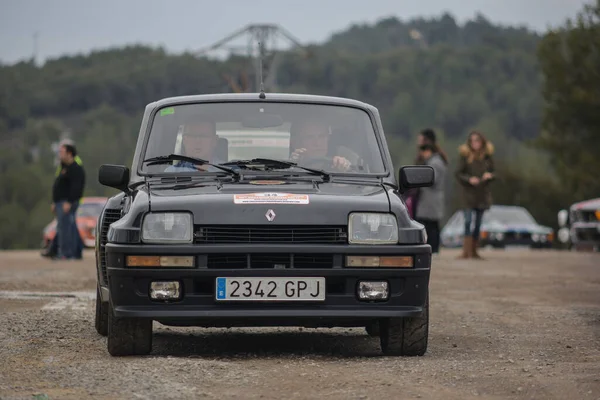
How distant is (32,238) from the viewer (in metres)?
128

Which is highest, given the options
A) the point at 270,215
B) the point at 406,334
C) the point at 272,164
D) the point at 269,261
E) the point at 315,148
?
the point at 315,148

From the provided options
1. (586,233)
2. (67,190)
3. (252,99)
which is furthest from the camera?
(586,233)

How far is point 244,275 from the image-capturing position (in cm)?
735

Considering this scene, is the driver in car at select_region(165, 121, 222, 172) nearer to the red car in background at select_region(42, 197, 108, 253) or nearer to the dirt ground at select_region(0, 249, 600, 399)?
the dirt ground at select_region(0, 249, 600, 399)

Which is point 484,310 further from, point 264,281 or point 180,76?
point 180,76

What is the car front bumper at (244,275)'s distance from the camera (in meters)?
7.33

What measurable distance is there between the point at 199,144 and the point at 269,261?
1.37 meters

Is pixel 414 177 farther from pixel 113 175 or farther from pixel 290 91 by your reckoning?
pixel 290 91

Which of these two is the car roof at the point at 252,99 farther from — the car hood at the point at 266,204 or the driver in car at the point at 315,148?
the car hood at the point at 266,204

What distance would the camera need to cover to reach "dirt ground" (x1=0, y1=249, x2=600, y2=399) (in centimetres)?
629

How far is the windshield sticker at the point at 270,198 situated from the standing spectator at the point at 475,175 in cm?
1427

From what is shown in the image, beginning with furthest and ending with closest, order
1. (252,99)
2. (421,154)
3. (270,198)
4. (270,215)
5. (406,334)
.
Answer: (421,154)
(252,99)
(406,334)
(270,198)
(270,215)

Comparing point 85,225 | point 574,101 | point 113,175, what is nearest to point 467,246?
point 113,175

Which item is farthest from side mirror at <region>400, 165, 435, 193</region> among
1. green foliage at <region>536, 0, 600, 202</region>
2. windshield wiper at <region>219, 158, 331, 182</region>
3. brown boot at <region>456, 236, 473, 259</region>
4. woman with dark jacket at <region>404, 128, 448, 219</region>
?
green foliage at <region>536, 0, 600, 202</region>
